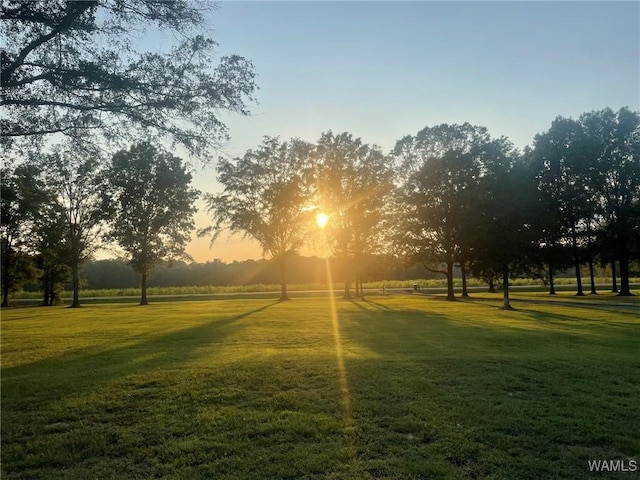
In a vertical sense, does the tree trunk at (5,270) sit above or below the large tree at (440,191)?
below

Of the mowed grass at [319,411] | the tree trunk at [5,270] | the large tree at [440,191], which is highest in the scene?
the large tree at [440,191]

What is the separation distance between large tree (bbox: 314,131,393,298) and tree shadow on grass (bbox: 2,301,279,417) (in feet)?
86.0

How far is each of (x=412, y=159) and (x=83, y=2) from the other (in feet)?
114

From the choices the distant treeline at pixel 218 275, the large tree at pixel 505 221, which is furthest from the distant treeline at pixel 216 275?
the large tree at pixel 505 221

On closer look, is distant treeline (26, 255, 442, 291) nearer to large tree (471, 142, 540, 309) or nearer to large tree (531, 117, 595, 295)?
large tree (531, 117, 595, 295)

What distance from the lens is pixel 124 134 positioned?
32.9 feet

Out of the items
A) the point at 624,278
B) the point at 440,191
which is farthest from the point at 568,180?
the point at 440,191

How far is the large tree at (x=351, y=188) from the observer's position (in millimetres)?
38156

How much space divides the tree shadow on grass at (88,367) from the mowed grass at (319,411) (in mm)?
48

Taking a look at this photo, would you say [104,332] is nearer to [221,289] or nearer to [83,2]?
[83,2]

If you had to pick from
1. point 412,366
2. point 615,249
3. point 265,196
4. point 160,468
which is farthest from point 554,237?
point 160,468

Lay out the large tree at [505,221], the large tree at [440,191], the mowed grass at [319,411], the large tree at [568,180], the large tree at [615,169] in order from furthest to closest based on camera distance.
→ the large tree at [568,180], the large tree at [615,169], the large tree at [440,191], the large tree at [505,221], the mowed grass at [319,411]

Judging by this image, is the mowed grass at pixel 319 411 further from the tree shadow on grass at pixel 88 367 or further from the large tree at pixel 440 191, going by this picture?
the large tree at pixel 440 191

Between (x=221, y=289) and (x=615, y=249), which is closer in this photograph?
(x=615, y=249)
